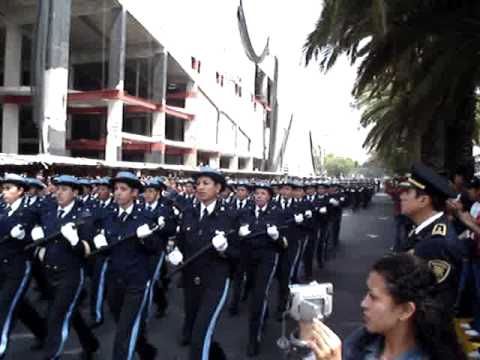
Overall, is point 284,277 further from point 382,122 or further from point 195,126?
point 195,126

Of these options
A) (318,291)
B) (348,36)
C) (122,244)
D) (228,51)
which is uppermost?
(228,51)

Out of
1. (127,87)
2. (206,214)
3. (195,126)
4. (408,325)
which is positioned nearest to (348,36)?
(206,214)

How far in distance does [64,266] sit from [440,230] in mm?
3307

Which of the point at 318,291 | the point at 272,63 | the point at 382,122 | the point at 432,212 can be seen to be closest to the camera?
the point at 318,291

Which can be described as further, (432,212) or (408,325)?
(432,212)

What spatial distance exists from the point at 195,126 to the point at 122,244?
3567cm

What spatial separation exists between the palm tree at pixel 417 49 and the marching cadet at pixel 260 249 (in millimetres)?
3106

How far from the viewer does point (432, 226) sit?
2.87m

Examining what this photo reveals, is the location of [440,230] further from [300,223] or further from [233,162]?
[233,162]

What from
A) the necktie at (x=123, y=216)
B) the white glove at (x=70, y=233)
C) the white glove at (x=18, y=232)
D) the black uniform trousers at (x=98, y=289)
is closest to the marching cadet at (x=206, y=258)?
the necktie at (x=123, y=216)

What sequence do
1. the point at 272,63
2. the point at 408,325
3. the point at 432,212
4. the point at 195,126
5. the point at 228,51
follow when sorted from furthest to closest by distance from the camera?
the point at 272,63 < the point at 228,51 < the point at 195,126 < the point at 432,212 < the point at 408,325

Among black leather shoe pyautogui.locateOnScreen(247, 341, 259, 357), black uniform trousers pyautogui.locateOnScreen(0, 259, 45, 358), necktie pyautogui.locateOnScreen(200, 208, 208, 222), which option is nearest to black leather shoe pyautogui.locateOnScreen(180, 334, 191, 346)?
black leather shoe pyautogui.locateOnScreen(247, 341, 259, 357)

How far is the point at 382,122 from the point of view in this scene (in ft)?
65.9

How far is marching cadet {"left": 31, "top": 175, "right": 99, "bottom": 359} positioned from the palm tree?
16.0 feet
